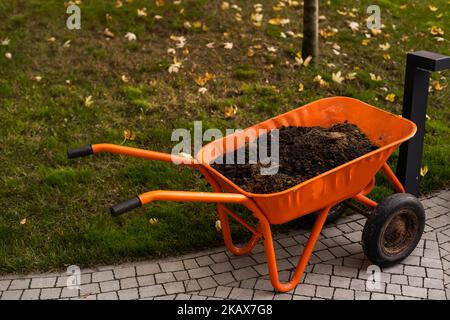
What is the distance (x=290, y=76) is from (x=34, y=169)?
292 centimetres

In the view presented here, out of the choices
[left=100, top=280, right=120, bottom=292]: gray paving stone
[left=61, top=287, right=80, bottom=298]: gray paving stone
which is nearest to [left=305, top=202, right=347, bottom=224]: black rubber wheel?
[left=100, top=280, right=120, bottom=292]: gray paving stone

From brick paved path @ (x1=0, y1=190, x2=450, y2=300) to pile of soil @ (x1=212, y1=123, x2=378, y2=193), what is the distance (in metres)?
0.71

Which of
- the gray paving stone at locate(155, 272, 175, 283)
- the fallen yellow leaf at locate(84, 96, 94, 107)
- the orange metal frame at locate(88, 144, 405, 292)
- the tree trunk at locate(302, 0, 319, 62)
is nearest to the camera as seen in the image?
the orange metal frame at locate(88, 144, 405, 292)

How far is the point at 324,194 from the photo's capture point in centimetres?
396

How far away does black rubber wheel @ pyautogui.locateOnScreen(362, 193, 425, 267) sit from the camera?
Answer: 4.14m

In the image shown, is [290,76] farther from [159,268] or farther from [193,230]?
[159,268]

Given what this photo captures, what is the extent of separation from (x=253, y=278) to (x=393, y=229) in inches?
39.9

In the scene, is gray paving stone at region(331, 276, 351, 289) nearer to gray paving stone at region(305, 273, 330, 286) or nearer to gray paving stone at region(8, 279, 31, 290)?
gray paving stone at region(305, 273, 330, 286)

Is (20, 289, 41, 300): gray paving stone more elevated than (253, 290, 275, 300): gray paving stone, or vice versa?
(20, 289, 41, 300): gray paving stone

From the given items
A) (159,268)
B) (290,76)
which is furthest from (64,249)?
(290,76)

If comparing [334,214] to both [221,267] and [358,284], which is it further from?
[221,267]

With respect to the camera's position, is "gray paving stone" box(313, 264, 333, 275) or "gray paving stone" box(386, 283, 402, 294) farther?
"gray paving stone" box(313, 264, 333, 275)

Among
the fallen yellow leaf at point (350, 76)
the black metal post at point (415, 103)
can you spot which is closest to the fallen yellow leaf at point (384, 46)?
the fallen yellow leaf at point (350, 76)

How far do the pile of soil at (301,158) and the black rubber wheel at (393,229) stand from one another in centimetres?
40
